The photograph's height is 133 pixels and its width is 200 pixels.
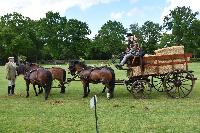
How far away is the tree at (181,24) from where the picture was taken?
94750 mm

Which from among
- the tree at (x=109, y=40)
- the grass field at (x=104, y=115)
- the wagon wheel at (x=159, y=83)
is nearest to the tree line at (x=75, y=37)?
the tree at (x=109, y=40)

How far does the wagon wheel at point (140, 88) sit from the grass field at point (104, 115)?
1.17 ft

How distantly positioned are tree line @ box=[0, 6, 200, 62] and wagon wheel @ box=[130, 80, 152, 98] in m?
75.9

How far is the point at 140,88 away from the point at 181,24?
79.4m

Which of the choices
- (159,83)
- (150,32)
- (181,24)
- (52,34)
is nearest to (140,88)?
(159,83)

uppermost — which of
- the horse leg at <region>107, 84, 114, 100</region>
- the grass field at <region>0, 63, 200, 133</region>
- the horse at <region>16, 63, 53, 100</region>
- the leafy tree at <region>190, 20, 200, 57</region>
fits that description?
the leafy tree at <region>190, 20, 200, 57</region>

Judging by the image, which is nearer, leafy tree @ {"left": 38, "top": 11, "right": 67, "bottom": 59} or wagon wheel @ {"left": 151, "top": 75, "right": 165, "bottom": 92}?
wagon wheel @ {"left": 151, "top": 75, "right": 165, "bottom": 92}

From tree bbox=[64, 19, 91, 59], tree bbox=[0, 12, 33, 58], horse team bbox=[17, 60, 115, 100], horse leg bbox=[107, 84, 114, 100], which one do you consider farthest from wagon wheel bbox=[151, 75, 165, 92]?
tree bbox=[64, 19, 91, 59]

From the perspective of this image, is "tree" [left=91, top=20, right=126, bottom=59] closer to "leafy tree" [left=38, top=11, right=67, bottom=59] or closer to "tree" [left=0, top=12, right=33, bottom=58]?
"leafy tree" [left=38, top=11, right=67, bottom=59]

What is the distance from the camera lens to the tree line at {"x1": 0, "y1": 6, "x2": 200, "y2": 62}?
3802 inches

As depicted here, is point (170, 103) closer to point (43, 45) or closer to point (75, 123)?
point (75, 123)

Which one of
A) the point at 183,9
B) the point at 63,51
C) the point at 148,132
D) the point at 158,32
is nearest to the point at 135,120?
the point at 148,132

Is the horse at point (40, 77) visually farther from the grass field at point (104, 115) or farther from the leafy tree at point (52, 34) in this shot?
the leafy tree at point (52, 34)

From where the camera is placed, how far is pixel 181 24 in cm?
9638
